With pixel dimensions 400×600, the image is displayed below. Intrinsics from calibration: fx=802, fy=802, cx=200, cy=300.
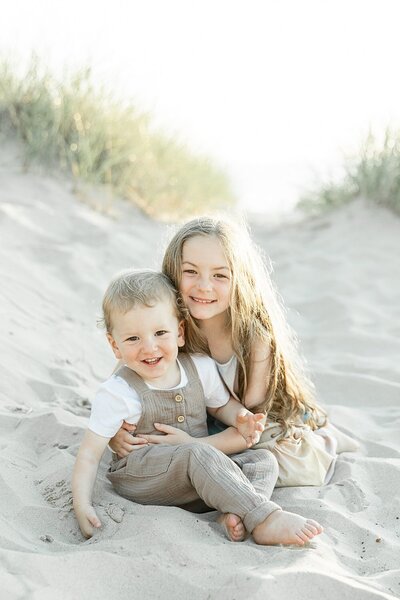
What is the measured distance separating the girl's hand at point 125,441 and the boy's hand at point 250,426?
31 cm

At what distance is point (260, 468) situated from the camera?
2490 millimetres

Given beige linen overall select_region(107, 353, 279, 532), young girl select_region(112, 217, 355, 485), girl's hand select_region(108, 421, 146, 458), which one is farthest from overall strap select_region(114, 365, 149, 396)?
young girl select_region(112, 217, 355, 485)

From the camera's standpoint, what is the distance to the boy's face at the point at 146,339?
245 cm

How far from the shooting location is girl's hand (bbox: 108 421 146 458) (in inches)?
97.8

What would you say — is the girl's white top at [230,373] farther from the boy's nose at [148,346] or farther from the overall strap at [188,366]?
the boy's nose at [148,346]

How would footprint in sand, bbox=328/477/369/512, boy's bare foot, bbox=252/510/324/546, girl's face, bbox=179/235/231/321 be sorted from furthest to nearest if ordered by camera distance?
girl's face, bbox=179/235/231/321
footprint in sand, bbox=328/477/369/512
boy's bare foot, bbox=252/510/324/546

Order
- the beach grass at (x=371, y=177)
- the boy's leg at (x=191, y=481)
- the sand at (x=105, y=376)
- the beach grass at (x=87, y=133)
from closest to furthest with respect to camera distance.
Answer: the sand at (x=105, y=376) < the boy's leg at (x=191, y=481) < the beach grass at (x=87, y=133) < the beach grass at (x=371, y=177)

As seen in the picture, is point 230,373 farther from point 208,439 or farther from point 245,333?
point 208,439

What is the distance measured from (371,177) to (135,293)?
15.9 ft

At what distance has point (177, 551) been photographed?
2.03m

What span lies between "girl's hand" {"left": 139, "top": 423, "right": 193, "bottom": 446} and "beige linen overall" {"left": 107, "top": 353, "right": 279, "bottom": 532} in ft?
0.11

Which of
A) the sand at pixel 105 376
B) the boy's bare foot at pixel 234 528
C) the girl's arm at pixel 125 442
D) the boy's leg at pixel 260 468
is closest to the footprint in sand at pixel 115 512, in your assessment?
the sand at pixel 105 376

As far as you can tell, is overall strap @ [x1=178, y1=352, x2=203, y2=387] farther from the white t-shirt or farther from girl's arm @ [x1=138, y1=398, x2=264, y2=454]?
girl's arm @ [x1=138, y1=398, x2=264, y2=454]

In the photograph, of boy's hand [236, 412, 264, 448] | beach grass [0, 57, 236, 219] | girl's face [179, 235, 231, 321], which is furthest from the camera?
beach grass [0, 57, 236, 219]
